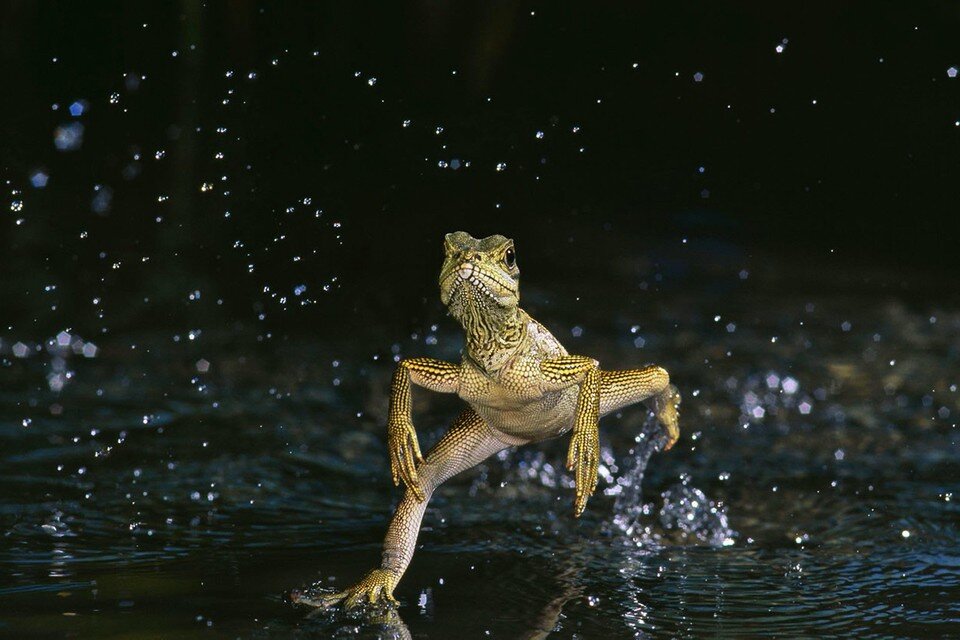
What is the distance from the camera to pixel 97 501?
19.3 ft

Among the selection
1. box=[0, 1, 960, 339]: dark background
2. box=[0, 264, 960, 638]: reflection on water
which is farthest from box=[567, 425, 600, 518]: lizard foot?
box=[0, 1, 960, 339]: dark background

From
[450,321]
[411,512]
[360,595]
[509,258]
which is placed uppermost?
[450,321]

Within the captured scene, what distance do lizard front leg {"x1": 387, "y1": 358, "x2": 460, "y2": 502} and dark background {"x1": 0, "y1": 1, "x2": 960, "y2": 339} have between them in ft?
16.2

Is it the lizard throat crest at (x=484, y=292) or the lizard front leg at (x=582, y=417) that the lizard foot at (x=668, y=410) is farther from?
the lizard throat crest at (x=484, y=292)

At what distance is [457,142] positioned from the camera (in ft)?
35.2

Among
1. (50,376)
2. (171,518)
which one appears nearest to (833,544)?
(171,518)

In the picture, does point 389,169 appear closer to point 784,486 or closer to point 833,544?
point 784,486

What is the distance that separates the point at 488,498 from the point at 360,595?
163cm

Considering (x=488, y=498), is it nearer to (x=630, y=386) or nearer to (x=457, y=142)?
(x=630, y=386)

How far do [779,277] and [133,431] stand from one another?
575 centimetres

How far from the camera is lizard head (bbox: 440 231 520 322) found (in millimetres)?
4285

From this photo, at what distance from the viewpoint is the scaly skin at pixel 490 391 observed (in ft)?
14.3

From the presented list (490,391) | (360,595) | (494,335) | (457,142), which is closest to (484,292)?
(494,335)

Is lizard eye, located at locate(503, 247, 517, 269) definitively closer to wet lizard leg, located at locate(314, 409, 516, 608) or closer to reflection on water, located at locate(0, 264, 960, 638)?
wet lizard leg, located at locate(314, 409, 516, 608)
